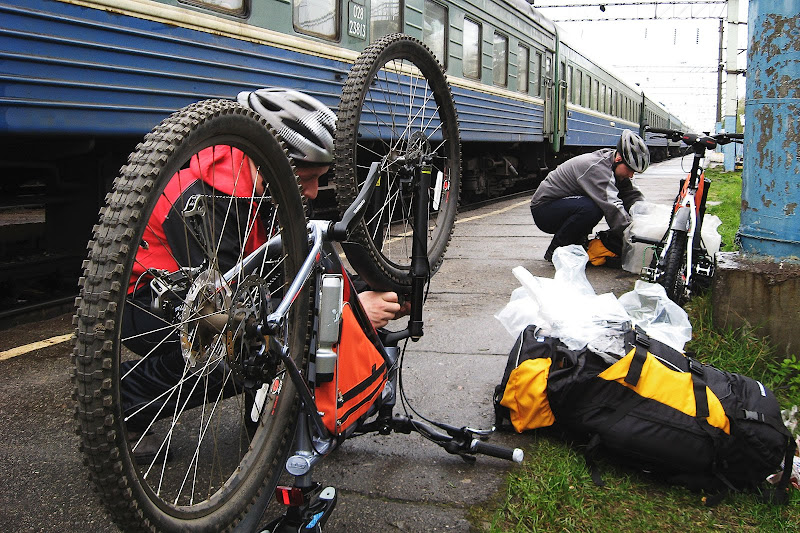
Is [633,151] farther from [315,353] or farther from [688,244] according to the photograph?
[315,353]

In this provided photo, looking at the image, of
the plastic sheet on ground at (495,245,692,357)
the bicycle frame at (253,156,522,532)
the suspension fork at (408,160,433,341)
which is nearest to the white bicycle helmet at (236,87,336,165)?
the bicycle frame at (253,156,522,532)

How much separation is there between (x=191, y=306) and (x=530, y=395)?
142cm

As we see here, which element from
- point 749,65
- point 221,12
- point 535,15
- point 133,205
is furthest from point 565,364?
point 535,15

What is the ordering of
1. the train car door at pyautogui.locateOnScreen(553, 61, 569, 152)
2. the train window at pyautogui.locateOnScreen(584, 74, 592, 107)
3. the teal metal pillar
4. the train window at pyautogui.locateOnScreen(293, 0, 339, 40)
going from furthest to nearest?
the train window at pyautogui.locateOnScreen(584, 74, 592, 107) → the train car door at pyautogui.locateOnScreen(553, 61, 569, 152) → the train window at pyautogui.locateOnScreen(293, 0, 339, 40) → the teal metal pillar

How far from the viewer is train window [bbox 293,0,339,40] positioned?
233 inches

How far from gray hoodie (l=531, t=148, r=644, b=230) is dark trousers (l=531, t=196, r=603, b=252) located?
0.21ft

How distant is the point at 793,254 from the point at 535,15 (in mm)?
10777

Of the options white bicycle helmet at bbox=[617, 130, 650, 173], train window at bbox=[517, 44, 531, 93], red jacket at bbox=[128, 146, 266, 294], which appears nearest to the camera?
red jacket at bbox=[128, 146, 266, 294]

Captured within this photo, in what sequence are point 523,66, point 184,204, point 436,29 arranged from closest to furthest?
point 184,204 → point 436,29 → point 523,66

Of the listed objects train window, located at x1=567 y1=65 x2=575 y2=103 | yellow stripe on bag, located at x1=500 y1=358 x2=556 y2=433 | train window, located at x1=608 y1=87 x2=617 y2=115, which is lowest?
yellow stripe on bag, located at x1=500 y1=358 x2=556 y2=433

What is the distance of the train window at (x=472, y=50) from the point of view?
9.45 metres

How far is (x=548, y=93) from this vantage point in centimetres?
1461

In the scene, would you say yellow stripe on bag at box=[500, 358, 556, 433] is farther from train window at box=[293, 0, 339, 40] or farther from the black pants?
train window at box=[293, 0, 339, 40]

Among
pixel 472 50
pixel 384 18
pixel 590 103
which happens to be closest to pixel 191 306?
pixel 384 18
